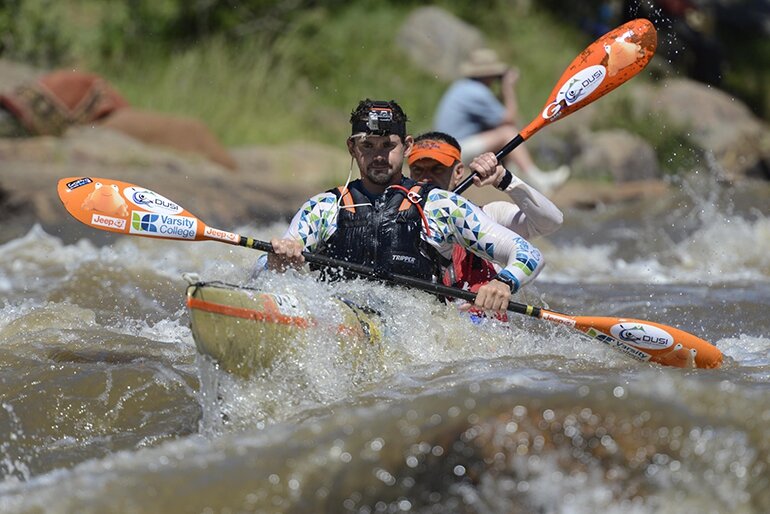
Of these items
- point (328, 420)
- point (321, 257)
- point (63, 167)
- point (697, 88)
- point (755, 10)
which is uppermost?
point (755, 10)

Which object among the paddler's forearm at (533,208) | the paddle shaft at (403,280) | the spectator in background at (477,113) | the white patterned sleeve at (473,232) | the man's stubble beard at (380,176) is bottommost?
the paddle shaft at (403,280)

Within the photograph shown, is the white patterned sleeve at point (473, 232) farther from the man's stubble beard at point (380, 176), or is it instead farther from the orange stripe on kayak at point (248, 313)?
the orange stripe on kayak at point (248, 313)

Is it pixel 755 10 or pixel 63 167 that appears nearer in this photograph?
pixel 63 167

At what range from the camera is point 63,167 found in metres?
9.81

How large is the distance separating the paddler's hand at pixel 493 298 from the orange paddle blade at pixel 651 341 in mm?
370

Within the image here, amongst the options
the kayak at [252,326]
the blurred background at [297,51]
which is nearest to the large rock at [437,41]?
the blurred background at [297,51]

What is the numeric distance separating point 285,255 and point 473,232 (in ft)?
2.49

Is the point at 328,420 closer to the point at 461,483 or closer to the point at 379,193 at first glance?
the point at 461,483

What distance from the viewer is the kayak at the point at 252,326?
388 cm

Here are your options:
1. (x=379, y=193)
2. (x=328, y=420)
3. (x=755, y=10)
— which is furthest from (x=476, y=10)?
(x=328, y=420)

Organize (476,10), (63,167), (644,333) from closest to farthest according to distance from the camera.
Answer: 1. (644,333)
2. (63,167)
3. (476,10)

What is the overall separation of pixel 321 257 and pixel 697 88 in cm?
1225

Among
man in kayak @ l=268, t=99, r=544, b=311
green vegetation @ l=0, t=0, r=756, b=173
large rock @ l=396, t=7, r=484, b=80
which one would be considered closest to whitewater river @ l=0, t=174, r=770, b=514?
man in kayak @ l=268, t=99, r=544, b=311

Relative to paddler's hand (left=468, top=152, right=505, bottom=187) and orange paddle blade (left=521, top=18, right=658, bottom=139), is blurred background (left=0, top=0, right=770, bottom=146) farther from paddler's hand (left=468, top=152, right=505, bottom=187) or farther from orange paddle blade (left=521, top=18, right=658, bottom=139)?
paddler's hand (left=468, top=152, right=505, bottom=187)
